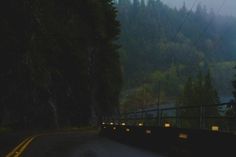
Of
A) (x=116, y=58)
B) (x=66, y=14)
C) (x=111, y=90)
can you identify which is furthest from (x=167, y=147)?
(x=116, y=58)

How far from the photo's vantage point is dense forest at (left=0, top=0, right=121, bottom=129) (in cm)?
4473

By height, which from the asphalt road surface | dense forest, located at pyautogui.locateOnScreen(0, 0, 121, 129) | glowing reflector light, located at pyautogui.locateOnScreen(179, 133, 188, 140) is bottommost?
the asphalt road surface

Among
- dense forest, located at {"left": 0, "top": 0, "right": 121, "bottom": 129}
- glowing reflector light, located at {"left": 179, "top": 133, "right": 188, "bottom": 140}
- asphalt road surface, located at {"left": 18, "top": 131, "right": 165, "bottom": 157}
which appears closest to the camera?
glowing reflector light, located at {"left": 179, "top": 133, "right": 188, "bottom": 140}

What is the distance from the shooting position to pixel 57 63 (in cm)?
7250

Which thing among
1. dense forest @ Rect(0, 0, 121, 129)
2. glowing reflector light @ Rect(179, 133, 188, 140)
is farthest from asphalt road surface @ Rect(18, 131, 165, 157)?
dense forest @ Rect(0, 0, 121, 129)

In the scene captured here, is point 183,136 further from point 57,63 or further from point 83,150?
point 57,63

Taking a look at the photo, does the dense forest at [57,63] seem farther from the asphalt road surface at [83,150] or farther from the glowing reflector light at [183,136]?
the glowing reflector light at [183,136]

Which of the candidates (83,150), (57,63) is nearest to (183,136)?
(83,150)

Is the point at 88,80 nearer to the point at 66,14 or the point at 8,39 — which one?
the point at 66,14

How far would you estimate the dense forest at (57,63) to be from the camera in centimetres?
4473

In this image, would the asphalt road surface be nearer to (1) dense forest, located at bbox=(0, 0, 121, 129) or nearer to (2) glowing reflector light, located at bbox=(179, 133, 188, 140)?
(2) glowing reflector light, located at bbox=(179, 133, 188, 140)

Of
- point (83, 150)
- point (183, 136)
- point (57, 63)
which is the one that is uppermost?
point (57, 63)

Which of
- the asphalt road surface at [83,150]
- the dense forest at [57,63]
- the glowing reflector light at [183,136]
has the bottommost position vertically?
the asphalt road surface at [83,150]

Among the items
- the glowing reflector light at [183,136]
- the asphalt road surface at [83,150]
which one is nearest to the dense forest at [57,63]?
the asphalt road surface at [83,150]
